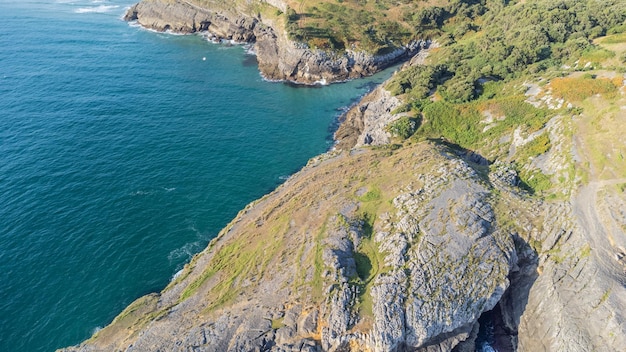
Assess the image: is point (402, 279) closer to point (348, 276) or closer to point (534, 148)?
point (348, 276)

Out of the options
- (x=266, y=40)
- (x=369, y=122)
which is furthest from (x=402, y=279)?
(x=266, y=40)

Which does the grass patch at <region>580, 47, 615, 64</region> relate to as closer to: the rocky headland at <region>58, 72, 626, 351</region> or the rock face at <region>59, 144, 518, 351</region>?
the rocky headland at <region>58, 72, 626, 351</region>

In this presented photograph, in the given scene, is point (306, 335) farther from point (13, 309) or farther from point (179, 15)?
point (179, 15)

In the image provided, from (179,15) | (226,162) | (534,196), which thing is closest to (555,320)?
(534,196)

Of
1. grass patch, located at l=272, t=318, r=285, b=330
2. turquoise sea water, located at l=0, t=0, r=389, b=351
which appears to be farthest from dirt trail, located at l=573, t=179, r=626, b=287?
turquoise sea water, located at l=0, t=0, r=389, b=351

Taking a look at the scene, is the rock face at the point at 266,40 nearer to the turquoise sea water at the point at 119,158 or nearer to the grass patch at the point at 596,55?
the turquoise sea water at the point at 119,158

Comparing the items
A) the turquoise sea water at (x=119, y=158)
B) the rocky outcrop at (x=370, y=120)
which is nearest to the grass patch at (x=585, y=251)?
the rocky outcrop at (x=370, y=120)
